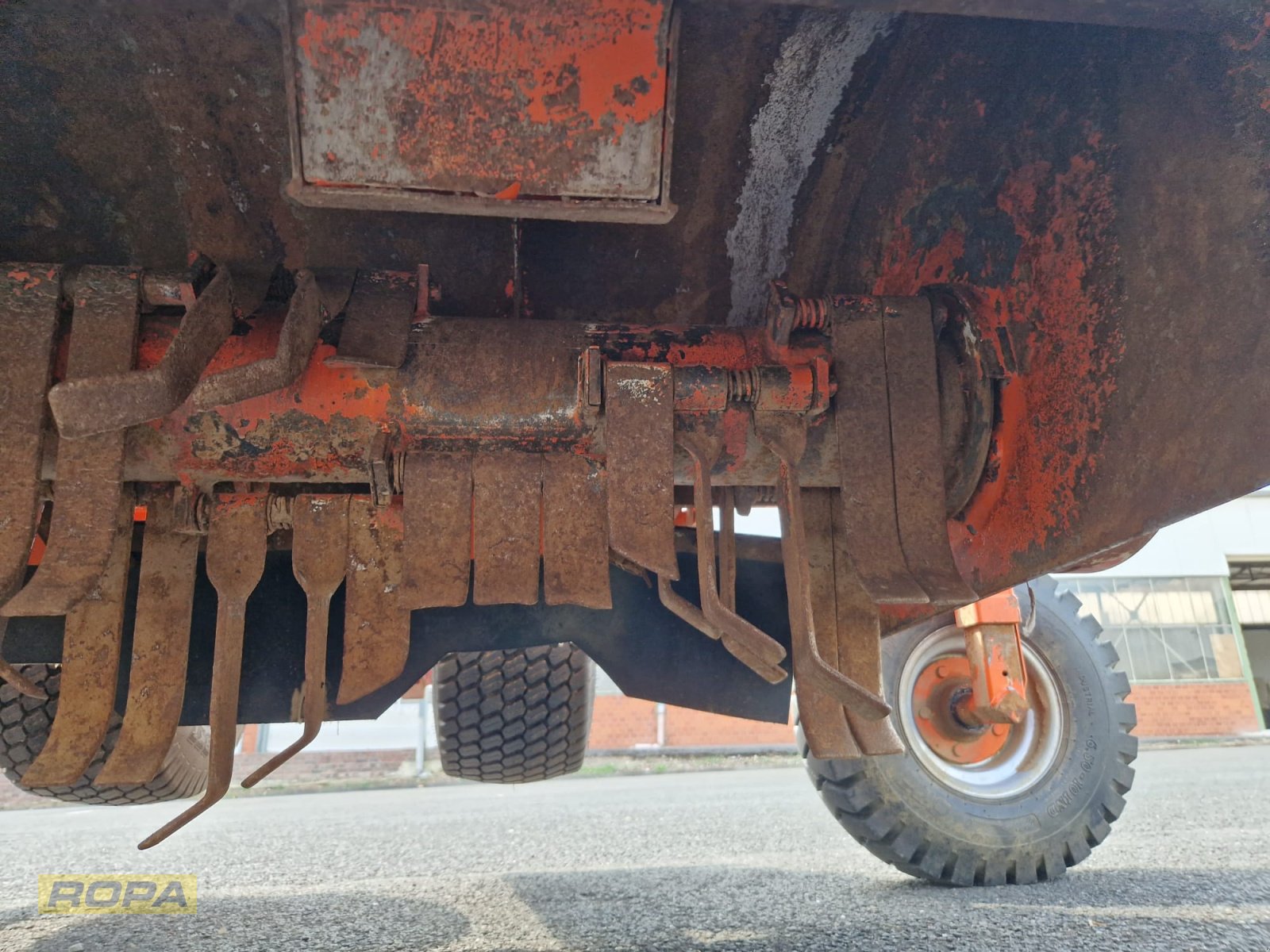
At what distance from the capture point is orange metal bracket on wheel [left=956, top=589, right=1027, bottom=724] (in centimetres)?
220

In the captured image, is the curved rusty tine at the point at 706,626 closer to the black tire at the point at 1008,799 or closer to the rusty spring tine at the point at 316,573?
the rusty spring tine at the point at 316,573

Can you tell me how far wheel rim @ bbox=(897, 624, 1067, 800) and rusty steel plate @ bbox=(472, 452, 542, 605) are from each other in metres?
1.65

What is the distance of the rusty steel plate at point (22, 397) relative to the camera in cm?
100

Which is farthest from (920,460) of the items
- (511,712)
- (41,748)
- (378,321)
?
(41,748)

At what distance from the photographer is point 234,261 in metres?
1.31

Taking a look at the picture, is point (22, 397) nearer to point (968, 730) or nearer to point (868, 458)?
point (868, 458)

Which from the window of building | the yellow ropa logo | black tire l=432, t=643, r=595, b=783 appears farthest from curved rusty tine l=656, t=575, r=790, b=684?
the window of building

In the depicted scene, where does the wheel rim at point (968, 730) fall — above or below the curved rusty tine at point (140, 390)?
below

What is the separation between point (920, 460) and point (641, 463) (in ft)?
1.39

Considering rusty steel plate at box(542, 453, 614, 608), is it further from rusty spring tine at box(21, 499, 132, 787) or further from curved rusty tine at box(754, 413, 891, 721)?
rusty spring tine at box(21, 499, 132, 787)

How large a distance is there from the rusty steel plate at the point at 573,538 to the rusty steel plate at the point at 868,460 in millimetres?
371

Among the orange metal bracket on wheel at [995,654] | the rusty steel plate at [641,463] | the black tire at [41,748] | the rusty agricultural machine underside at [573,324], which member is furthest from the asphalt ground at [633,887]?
the rusty steel plate at [641,463]

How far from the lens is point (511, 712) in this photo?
2.20 m

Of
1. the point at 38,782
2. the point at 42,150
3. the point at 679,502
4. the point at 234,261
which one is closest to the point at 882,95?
the point at 679,502
